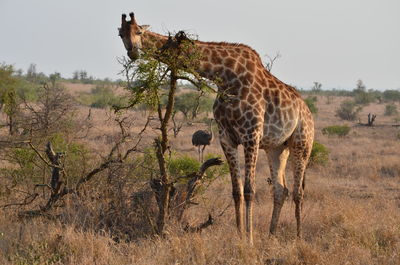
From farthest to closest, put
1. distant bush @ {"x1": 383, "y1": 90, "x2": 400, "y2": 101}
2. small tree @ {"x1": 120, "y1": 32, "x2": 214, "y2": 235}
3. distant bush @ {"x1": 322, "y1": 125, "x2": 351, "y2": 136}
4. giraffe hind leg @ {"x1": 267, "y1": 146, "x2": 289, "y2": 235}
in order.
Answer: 1. distant bush @ {"x1": 383, "y1": 90, "x2": 400, "y2": 101}
2. distant bush @ {"x1": 322, "y1": 125, "x2": 351, "y2": 136}
3. giraffe hind leg @ {"x1": 267, "y1": 146, "x2": 289, "y2": 235}
4. small tree @ {"x1": 120, "y1": 32, "x2": 214, "y2": 235}

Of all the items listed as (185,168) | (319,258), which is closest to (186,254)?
(319,258)

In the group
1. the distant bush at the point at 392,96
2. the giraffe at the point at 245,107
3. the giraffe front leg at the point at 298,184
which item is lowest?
the giraffe front leg at the point at 298,184

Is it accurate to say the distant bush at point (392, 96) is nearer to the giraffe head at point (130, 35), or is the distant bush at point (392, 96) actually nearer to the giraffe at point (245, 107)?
the giraffe at point (245, 107)

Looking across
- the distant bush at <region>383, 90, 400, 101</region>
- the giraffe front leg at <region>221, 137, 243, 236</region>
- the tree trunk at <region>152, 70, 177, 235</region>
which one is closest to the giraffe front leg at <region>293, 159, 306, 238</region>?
the giraffe front leg at <region>221, 137, 243, 236</region>

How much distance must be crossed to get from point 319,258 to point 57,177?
12.9 feet

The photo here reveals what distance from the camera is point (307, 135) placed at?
6.70m

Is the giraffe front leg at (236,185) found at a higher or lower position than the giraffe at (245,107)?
lower

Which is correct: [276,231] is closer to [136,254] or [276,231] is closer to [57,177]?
[136,254]

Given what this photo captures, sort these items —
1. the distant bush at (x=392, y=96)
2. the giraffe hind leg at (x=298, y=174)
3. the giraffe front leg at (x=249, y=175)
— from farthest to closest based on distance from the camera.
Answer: the distant bush at (x=392, y=96) → the giraffe hind leg at (x=298, y=174) → the giraffe front leg at (x=249, y=175)

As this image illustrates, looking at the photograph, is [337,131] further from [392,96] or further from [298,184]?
[392,96]

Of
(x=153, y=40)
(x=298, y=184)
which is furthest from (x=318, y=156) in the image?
(x=153, y=40)

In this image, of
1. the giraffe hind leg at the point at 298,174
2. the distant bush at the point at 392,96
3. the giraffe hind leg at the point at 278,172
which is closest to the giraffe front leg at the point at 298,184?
the giraffe hind leg at the point at 298,174

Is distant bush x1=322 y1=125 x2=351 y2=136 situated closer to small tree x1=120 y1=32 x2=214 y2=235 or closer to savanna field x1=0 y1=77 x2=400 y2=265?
savanna field x1=0 y1=77 x2=400 y2=265

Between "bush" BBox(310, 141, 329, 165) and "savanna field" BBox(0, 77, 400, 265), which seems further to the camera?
"bush" BBox(310, 141, 329, 165)
